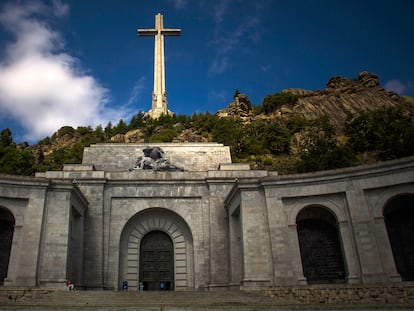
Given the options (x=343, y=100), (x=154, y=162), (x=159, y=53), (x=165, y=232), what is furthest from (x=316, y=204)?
(x=343, y=100)

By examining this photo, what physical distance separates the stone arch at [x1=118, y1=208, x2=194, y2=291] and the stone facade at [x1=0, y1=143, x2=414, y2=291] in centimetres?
7

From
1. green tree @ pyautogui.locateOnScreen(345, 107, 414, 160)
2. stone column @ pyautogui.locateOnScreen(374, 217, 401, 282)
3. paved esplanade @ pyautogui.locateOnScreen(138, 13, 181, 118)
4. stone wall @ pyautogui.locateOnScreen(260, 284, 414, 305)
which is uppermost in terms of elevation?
paved esplanade @ pyautogui.locateOnScreen(138, 13, 181, 118)

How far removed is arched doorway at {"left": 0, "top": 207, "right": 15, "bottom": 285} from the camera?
25.2m

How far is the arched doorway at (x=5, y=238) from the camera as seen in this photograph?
25169 millimetres

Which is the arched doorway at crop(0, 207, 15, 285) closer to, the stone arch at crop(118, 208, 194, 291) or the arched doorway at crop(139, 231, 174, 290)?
the stone arch at crop(118, 208, 194, 291)

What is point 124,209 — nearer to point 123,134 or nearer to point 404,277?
point 404,277

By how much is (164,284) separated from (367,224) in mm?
13365

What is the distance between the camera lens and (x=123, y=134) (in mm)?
71312

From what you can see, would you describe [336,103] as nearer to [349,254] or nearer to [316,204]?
[316,204]

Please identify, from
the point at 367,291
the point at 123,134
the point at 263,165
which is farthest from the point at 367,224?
the point at 123,134

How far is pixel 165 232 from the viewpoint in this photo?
29.0 metres

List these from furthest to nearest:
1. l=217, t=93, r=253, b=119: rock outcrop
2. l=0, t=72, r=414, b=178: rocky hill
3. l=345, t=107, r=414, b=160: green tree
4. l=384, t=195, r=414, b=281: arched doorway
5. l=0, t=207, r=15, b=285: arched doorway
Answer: l=217, t=93, r=253, b=119: rock outcrop → l=0, t=72, r=414, b=178: rocky hill → l=345, t=107, r=414, b=160: green tree → l=0, t=207, r=15, b=285: arched doorway → l=384, t=195, r=414, b=281: arched doorway

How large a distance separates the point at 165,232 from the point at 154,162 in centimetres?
511

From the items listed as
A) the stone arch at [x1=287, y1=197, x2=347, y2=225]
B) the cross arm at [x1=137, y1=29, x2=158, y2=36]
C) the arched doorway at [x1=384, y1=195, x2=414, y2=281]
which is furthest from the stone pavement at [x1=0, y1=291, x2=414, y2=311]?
the cross arm at [x1=137, y1=29, x2=158, y2=36]
